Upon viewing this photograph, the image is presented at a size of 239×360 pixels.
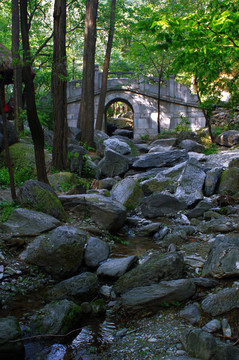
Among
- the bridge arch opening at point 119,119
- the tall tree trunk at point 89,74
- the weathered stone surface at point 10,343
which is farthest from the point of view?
the bridge arch opening at point 119,119

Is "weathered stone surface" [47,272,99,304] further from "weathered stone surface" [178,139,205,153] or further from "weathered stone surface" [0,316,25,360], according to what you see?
"weathered stone surface" [178,139,205,153]

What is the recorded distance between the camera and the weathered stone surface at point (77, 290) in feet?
14.8

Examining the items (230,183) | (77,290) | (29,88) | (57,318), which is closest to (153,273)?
(77,290)

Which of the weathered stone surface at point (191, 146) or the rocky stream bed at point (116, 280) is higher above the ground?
the weathered stone surface at point (191, 146)

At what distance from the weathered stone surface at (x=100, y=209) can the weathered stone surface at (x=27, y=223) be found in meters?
1.33

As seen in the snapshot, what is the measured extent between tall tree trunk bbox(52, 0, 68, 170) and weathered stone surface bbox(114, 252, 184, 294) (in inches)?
270

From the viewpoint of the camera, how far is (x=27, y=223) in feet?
20.0

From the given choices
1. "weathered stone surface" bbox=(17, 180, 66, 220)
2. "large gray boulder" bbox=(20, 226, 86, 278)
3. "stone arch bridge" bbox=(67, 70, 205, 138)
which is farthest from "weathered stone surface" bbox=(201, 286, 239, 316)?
"stone arch bridge" bbox=(67, 70, 205, 138)

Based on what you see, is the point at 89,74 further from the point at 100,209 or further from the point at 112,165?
the point at 100,209

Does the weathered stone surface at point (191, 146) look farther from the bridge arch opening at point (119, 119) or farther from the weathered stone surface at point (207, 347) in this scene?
the weathered stone surface at point (207, 347)

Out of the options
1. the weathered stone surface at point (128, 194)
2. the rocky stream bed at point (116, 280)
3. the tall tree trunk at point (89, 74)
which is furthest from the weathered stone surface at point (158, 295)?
the tall tree trunk at point (89, 74)

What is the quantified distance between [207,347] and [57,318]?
1692 mm

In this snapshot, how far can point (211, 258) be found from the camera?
15.4ft

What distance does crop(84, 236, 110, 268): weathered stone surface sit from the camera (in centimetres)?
572
